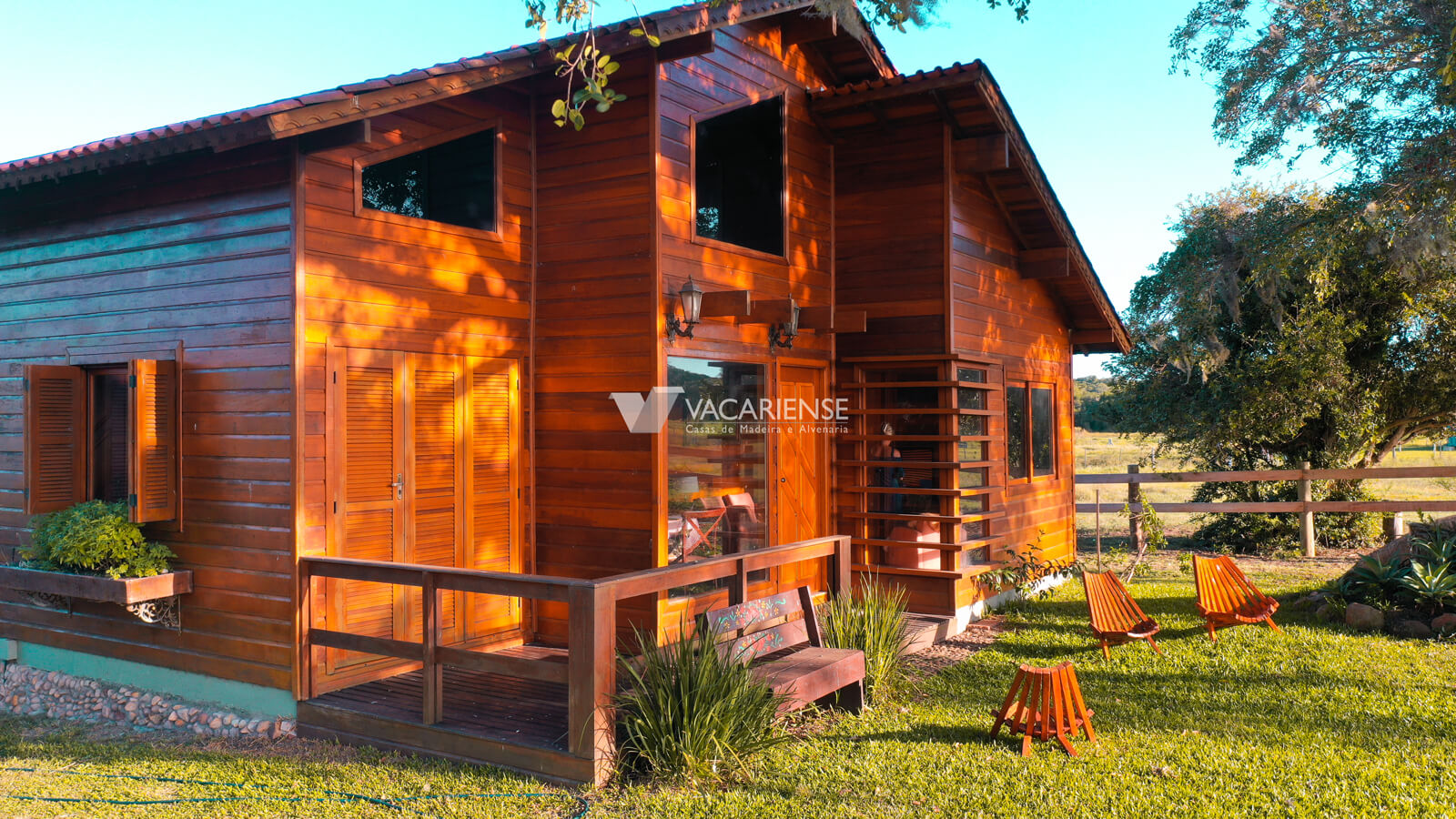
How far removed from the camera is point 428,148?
695cm

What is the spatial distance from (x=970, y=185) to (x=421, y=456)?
5668 mm

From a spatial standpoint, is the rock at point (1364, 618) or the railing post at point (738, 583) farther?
the rock at point (1364, 618)

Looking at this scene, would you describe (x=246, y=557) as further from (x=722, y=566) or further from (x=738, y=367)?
(x=738, y=367)

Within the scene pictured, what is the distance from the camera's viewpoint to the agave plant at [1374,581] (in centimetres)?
902

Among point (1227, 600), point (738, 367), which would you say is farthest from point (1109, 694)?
point (738, 367)

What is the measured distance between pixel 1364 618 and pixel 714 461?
19.6 feet

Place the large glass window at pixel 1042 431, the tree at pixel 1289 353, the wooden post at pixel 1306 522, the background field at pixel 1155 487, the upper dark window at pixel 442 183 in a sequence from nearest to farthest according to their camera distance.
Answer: the upper dark window at pixel 442 183 < the large glass window at pixel 1042 431 < the wooden post at pixel 1306 522 < the tree at pixel 1289 353 < the background field at pixel 1155 487

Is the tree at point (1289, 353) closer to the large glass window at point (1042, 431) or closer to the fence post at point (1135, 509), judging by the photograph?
the fence post at point (1135, 509)

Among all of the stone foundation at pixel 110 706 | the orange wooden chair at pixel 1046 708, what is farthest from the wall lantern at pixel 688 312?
the stone foundation at pixel 110 706

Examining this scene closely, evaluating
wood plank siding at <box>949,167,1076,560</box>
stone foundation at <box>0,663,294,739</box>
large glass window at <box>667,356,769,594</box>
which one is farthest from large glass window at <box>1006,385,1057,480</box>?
stone foundation at <box>0,663,294,739</box>

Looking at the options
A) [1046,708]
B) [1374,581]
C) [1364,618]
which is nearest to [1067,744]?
[1046,708]

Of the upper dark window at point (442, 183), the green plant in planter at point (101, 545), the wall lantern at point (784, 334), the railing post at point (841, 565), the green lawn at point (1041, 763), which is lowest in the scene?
the green lawn at point (1041, 763)

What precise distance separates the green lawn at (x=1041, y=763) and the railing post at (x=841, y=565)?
0.96 metres

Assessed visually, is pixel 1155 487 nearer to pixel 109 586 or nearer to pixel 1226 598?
pixel 1226 598
